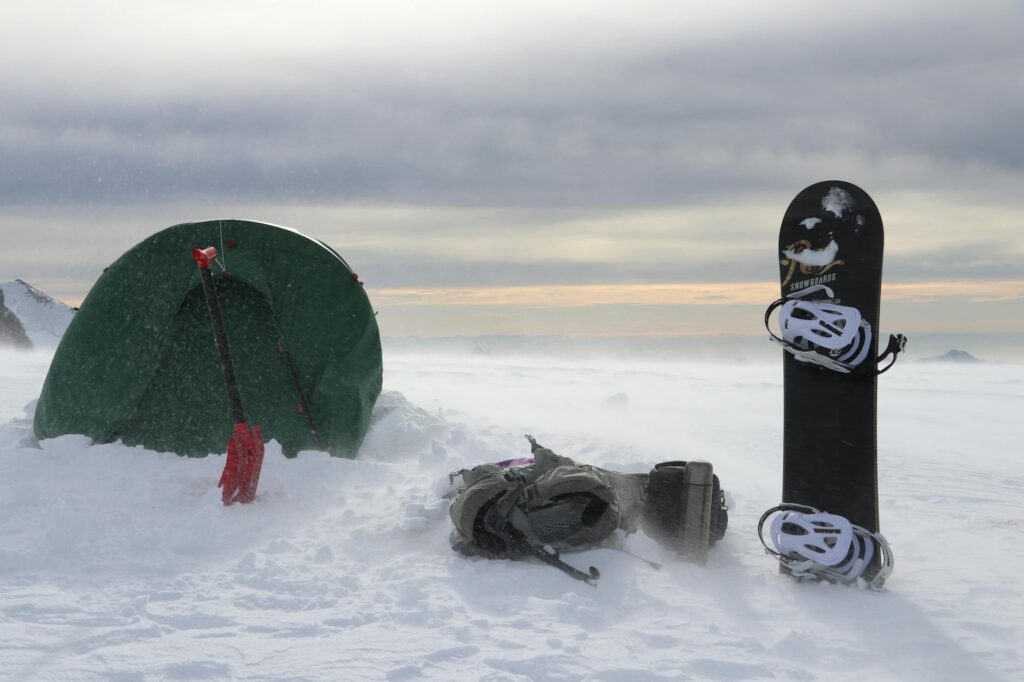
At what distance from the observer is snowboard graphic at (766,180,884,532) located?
450cm

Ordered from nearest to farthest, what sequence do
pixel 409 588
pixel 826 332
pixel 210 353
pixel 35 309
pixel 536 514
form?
pixel 409 588
pixel 826 332
pixel 536 514
pixel 210 353
pixel 35 309

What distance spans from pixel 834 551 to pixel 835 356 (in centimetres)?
102

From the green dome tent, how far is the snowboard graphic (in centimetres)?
430

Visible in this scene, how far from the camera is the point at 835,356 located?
4.50 m

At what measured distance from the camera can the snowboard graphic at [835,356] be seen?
450 centimetres

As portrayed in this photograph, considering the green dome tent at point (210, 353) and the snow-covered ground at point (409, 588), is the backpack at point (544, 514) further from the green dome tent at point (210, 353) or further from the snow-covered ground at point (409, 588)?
the green dome tent at point (210, 353)

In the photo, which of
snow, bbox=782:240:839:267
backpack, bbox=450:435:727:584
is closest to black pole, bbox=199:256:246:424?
backpack, bbox=450:435:727:584

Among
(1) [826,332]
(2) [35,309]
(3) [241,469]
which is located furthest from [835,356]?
(2) [35,309]

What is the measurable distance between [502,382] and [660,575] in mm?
12846

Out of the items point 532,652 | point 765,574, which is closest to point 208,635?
point 532,652

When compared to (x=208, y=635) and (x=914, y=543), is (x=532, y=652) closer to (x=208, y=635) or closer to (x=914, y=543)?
(x=208, y=635)

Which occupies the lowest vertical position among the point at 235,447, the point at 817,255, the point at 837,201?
the point at 235,447

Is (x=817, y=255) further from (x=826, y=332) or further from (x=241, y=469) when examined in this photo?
(x=241, y=469)

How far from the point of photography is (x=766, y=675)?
3393mm
